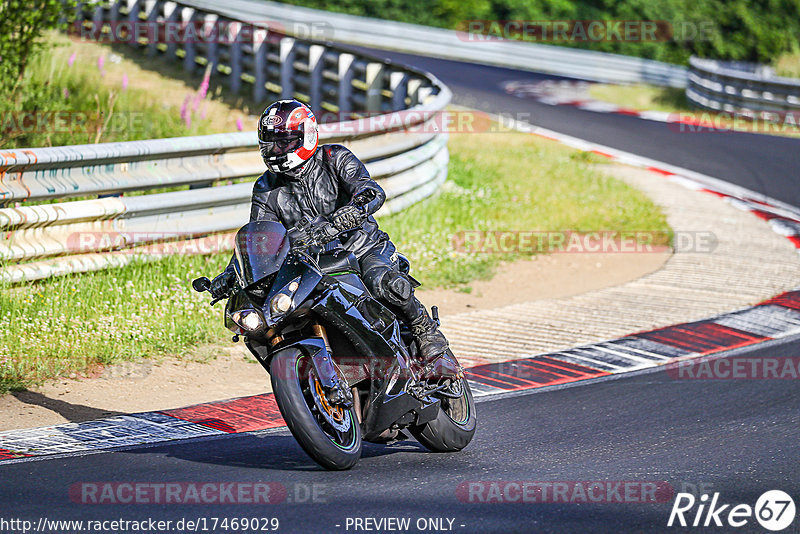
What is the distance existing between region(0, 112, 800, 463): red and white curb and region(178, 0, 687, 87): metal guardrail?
20.7m

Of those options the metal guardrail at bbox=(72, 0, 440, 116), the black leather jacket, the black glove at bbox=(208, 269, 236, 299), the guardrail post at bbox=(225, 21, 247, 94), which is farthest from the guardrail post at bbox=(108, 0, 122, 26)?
the black glove at bbox=(208, 269, 236, 299)

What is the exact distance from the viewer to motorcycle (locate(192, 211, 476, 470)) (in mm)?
4773

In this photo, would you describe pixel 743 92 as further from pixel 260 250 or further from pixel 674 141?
pixel 260 250

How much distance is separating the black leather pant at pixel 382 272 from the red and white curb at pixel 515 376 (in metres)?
1.31

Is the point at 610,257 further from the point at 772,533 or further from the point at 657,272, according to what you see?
the point at 772,533

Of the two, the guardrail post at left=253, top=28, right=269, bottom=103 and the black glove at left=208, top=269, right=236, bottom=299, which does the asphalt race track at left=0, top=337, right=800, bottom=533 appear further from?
the guardrail post at left=253, top=28, right=269, bottom=103

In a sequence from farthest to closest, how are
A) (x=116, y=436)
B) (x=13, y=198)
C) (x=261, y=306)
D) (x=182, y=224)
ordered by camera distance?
(x=182, y=224)
(x=13, y=198)
(x=116, y=436)
(x=261, y=306)

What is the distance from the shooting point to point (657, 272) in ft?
36.2

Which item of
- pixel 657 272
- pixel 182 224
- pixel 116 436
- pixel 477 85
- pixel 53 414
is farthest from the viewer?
pixel 477 85

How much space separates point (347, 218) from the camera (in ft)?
16.7

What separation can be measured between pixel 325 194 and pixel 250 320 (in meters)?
1.03

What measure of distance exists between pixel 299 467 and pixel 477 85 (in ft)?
72.6

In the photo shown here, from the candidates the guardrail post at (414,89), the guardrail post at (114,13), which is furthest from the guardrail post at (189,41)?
the guardrail post at (414,89)

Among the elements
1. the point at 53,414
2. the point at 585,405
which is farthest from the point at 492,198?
the point at 53,414
